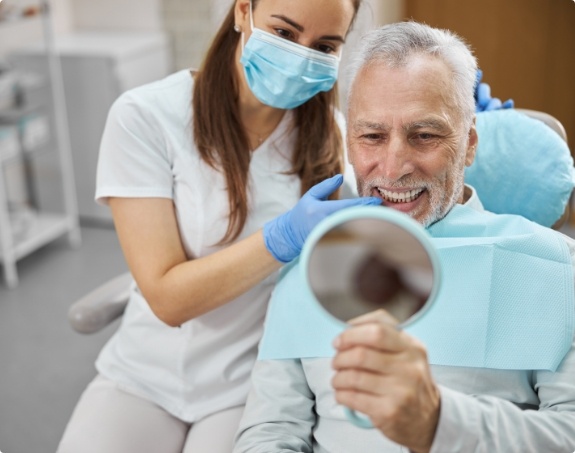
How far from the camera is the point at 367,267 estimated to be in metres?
0.76

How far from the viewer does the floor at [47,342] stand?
8.20 feet

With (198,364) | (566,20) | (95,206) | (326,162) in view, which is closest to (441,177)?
(326,162)

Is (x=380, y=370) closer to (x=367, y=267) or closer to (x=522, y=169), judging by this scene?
(x=367, y=267)

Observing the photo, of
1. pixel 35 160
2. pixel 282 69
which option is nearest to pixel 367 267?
pixel 282 69

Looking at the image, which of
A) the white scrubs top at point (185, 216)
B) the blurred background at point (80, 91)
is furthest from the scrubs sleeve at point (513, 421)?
the blurred background at point (80, 91)

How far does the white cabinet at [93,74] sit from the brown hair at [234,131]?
7.44 feet

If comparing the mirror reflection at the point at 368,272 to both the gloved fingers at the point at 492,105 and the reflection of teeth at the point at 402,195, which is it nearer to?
the reflection of teeth at the point at 402,195

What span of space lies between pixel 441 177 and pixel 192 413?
29.4 inches

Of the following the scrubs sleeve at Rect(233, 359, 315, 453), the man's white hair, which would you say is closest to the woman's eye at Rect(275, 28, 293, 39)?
the man's white hair

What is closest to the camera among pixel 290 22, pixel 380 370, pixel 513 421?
pixel 380 370

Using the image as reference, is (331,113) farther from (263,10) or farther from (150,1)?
(150,1)

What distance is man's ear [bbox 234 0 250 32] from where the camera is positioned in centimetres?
147

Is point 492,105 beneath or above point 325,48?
beneath

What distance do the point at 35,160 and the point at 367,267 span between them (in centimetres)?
357
